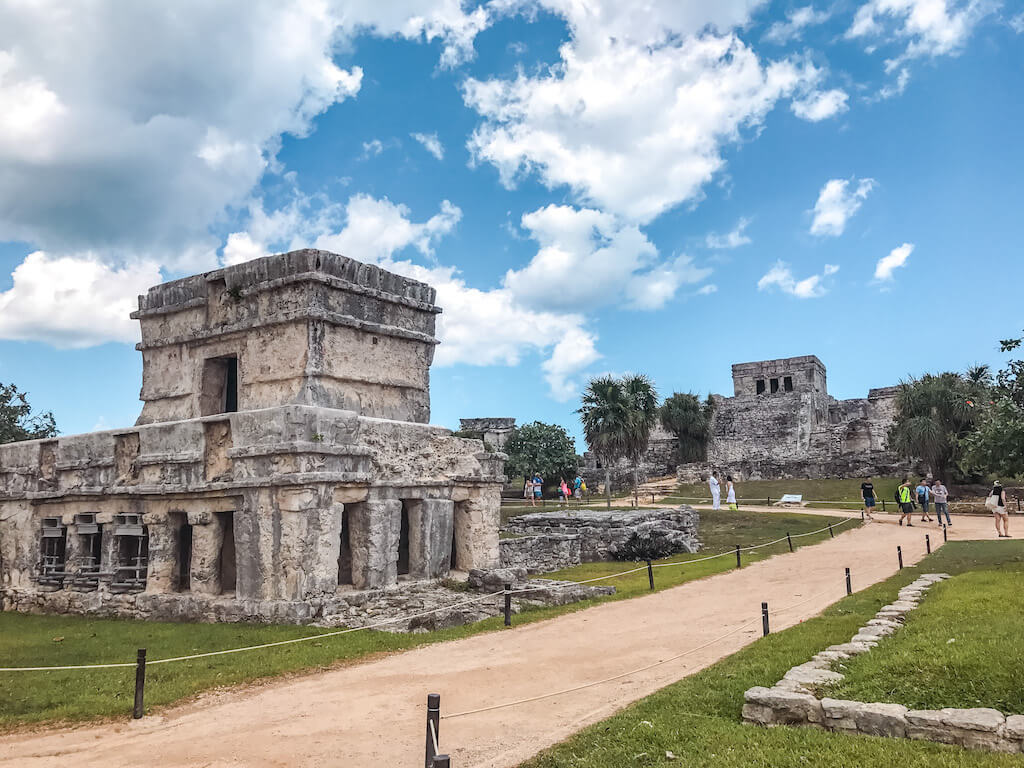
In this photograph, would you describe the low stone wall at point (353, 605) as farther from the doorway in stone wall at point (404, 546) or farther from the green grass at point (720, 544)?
the green grass at point (720, 544)

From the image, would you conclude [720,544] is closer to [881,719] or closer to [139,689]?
[881,719]

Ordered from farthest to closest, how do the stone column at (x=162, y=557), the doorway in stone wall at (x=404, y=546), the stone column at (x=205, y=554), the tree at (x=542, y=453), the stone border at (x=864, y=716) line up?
the tree at (x=542, y=453) → the doorway in stone wall at (x=404, y=546) → the stone column at (x=162, y=557) → the stone column at (x=205, y=554) → the stone border at (x=864, y=716)

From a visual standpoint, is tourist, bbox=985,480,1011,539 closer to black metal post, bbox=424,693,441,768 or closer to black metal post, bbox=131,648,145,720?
black metal post, bbox=424,693,441,768

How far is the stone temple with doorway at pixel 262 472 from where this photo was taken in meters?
12.0

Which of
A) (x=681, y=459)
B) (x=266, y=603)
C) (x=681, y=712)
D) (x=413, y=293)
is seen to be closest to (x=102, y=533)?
(x=266, y=603)

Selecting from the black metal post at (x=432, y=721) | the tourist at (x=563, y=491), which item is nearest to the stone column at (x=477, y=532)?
the black metal post at (x=432, y=721)

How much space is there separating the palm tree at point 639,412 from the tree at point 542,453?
5.55 metres

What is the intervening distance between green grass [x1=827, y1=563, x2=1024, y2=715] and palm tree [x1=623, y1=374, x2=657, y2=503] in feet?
68.6

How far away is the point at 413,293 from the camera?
1606 cm

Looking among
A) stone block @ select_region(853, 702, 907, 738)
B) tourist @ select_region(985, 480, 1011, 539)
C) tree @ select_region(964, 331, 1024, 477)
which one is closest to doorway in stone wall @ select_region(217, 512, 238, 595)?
stone block @ select_region(853, 702, 907, 738)

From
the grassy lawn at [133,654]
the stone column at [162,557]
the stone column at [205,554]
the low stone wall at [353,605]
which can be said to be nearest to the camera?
the grassy lawn at [133,654]

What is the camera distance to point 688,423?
156 ft

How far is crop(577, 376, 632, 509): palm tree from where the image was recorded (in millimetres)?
30250

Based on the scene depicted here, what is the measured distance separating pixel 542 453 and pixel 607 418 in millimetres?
6350
